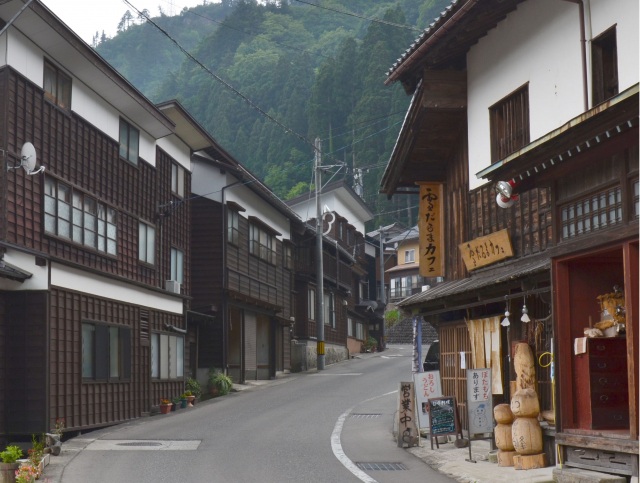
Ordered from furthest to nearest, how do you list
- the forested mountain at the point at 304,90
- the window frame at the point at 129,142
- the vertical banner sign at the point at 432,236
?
1. the forested mountain at the point at 304,90
2. the window frame at the point at 129,142
3. the vertical banner sign at the point at 432,236

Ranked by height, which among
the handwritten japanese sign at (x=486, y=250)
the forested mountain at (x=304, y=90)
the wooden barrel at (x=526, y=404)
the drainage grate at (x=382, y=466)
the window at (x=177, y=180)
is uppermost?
the forested mountain at (x=304, y=90)

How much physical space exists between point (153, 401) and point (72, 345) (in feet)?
21.9

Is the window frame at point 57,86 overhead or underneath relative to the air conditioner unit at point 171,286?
overhead

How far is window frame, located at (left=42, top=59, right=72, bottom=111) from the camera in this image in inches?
839

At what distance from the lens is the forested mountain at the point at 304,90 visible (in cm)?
7781

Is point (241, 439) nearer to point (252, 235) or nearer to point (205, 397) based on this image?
point (205, 397)

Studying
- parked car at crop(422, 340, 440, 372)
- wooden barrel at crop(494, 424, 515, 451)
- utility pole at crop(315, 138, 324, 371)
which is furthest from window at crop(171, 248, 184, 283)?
wooden barrel at crop(494, 424, 515, 451)

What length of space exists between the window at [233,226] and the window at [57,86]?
14.0 m

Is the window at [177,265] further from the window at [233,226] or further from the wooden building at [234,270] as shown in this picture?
the window at [233,226]

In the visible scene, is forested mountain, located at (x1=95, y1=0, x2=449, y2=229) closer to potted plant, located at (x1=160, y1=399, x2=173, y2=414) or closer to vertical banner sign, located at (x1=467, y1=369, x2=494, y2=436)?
potted plant, located at (x1=160, y1=399, x2=173, y2=414)

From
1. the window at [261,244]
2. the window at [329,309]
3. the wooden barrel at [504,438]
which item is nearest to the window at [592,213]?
the wooden barrel at [504,438]

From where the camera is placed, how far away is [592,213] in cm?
1230

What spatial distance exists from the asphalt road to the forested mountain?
131ft

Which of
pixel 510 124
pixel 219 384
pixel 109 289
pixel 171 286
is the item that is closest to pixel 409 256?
pixel 219 384
